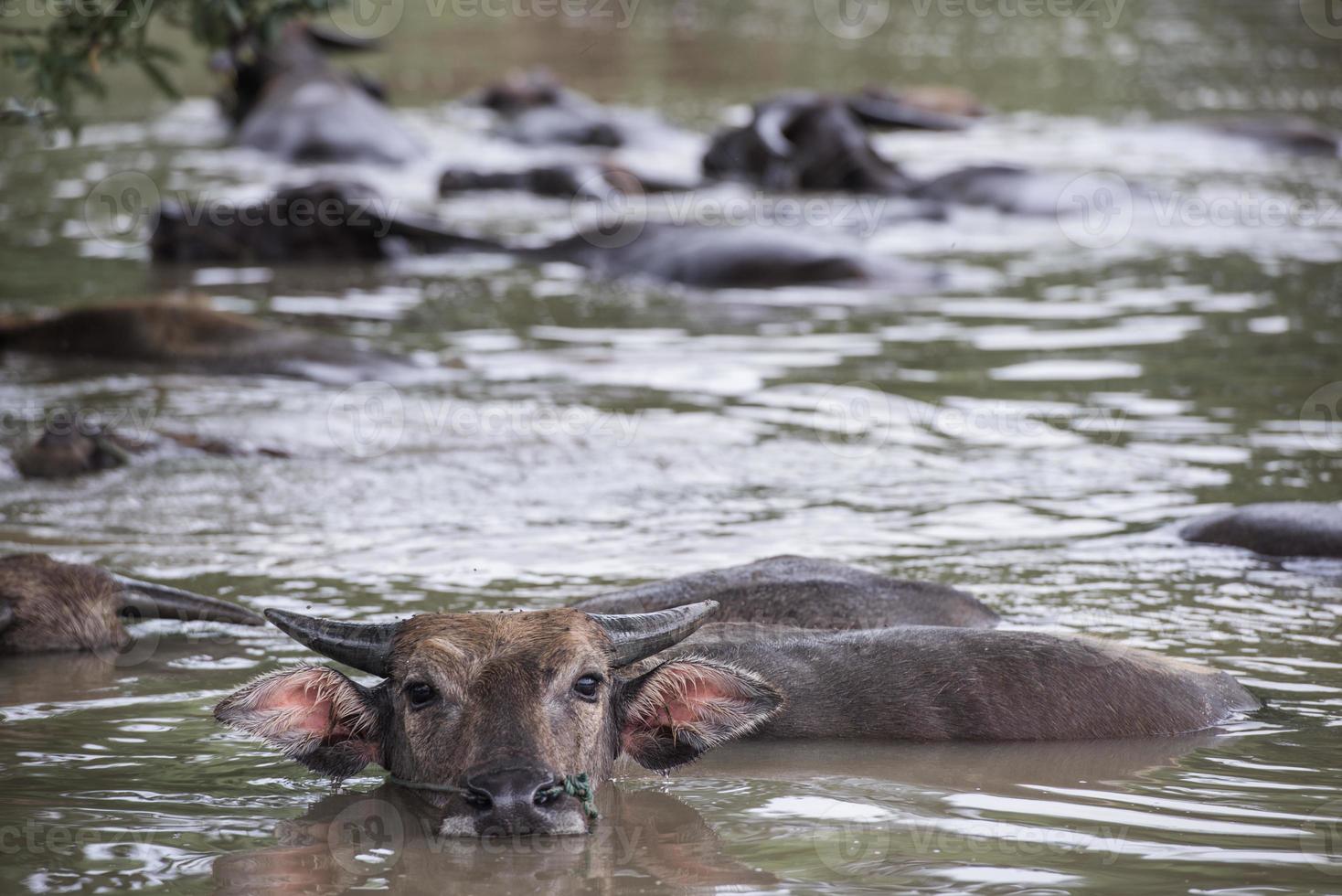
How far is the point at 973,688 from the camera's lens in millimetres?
5977

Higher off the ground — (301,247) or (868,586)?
(301,247)

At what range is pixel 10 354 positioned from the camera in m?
12.0

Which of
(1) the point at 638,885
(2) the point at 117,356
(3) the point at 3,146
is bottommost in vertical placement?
(1) the point at 638,885

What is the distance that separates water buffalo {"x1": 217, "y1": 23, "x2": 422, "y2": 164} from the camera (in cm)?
1995

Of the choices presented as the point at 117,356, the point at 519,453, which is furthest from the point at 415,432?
the point at 117,356

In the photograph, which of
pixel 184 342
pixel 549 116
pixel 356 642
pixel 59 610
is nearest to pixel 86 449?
pixel 59 610

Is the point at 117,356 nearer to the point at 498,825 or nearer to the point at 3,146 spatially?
the point at 498,825

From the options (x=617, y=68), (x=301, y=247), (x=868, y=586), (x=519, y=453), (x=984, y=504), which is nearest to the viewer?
(x=868, y=586)

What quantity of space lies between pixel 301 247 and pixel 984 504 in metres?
7.90
